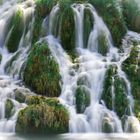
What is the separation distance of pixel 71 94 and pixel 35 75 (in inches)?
52.6

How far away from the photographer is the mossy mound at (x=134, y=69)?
1497cm

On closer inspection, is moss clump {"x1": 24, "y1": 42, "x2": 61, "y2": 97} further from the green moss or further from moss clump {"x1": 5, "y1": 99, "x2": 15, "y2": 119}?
moss clump {"x1": 5, "y1": 99, "x2": 15, "y2": 119}

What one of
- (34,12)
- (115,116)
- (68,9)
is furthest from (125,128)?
(34,12)

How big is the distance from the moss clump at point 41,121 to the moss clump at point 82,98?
3.07 ft

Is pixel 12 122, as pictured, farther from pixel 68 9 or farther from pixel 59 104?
pixel 68 9

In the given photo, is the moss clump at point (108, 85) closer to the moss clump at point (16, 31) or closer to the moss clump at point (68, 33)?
the moss clump at point (68, 33)

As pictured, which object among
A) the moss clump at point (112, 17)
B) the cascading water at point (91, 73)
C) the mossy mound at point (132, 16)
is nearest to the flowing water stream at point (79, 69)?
the cascading water at point (91, 73)

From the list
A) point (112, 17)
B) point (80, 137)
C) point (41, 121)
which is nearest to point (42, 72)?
point (41, 121)

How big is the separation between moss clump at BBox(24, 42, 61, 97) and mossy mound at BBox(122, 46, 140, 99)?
6.92ft

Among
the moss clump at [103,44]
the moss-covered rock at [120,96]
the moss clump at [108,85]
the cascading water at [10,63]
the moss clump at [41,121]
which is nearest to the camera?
the moss clump at [41,121]

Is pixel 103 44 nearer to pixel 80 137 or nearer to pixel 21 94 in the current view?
pixel 21 94

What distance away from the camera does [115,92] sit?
1459cm

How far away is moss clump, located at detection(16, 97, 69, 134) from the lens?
13.3 m

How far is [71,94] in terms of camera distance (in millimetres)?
14688
